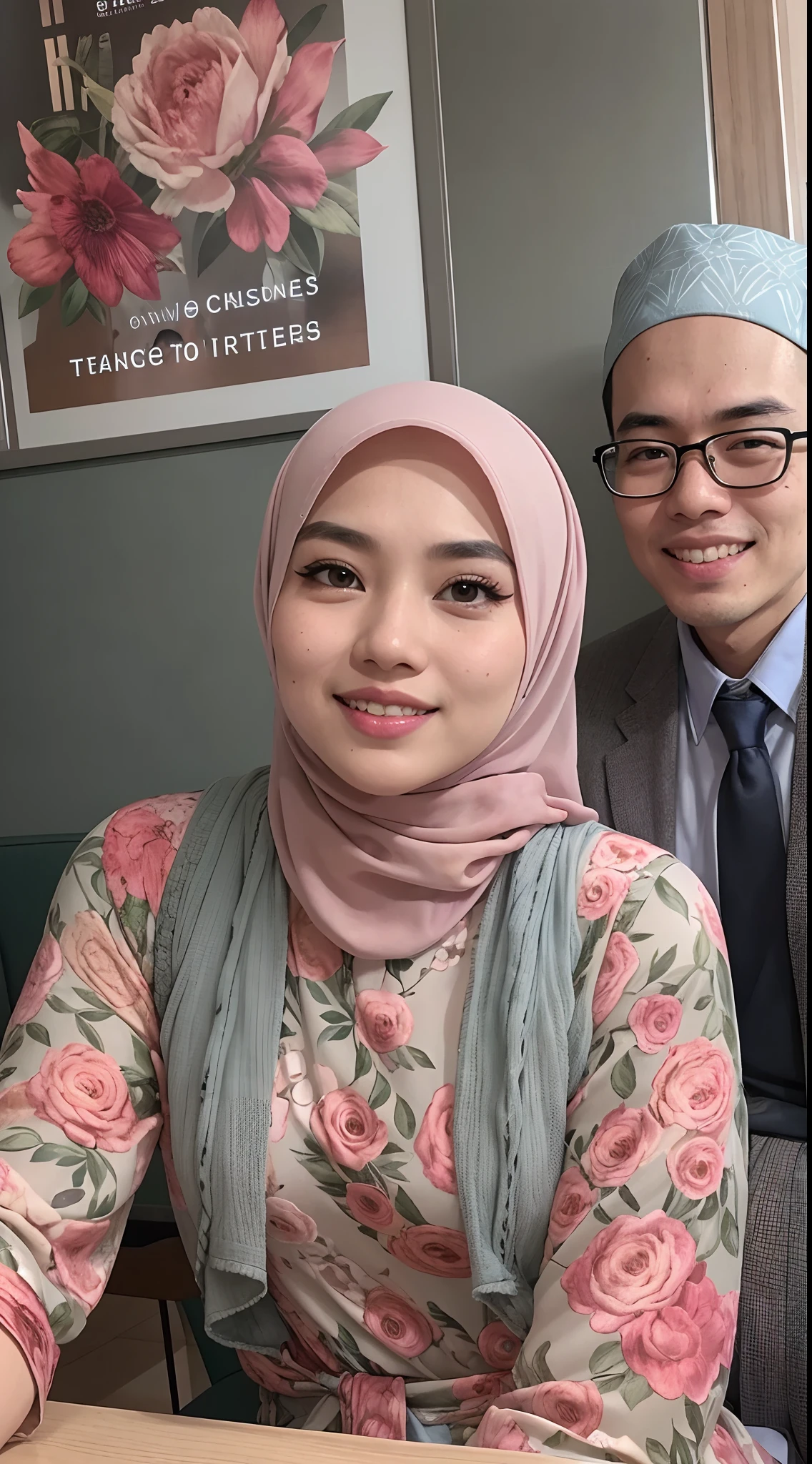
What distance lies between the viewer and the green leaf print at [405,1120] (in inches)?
40.8

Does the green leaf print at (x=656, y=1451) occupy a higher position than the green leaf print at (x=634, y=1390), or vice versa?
the green leaf print at (x=634, y=1390)

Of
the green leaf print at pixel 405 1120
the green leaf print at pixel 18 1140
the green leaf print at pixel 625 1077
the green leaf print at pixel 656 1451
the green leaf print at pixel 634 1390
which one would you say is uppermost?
the green leaf print at pixel 625 1077

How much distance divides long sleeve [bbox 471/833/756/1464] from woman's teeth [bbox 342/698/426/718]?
0.21 meters

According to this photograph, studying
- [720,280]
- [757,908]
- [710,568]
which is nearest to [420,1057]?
[757,908]

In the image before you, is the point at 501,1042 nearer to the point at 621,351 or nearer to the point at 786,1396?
the point at 786,1396

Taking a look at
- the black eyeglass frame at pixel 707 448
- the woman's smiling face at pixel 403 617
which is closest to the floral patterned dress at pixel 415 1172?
the woman's smiling face at pixel 403 617

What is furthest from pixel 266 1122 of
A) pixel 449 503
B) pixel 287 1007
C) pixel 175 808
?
pixel 449 503

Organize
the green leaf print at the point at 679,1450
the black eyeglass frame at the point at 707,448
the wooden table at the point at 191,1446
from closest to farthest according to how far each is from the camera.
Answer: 1. the wooden table at the point at 191,1446
2. the green leaf print at the point at 679,1450
3. the black eyeglass frame at the point at 707,448

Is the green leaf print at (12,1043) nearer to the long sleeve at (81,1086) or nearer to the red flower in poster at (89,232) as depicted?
the long sleeve at (81,1086)

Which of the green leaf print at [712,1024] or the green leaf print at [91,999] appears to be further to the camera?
the green leaf print at [91,999]

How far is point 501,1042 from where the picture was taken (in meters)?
1.02

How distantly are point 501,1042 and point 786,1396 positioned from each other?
60 centimetres

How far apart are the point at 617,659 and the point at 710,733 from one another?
18cm

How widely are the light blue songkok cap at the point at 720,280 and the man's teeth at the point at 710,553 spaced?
254mm
